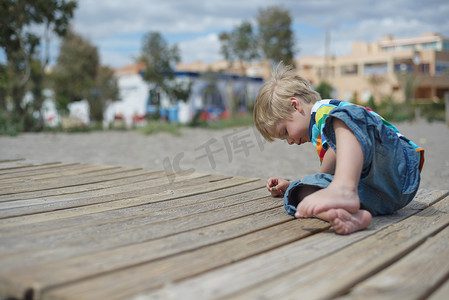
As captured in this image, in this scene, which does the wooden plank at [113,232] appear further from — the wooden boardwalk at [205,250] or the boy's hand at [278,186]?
the boy's hand at [278,186]

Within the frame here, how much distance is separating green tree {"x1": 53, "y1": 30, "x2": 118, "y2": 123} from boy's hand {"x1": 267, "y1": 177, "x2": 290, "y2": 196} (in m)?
20.6

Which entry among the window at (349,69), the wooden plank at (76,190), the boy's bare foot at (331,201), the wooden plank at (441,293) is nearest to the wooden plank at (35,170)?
the wooden plank at (76,190)

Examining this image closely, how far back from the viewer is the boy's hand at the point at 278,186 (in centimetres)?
219

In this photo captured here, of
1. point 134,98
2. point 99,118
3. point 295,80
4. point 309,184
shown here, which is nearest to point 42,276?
point 309,184

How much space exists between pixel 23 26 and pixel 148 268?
38.6 feet

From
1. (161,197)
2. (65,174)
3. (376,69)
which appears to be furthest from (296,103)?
(376,69)

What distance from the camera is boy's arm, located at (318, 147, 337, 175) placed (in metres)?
1.88

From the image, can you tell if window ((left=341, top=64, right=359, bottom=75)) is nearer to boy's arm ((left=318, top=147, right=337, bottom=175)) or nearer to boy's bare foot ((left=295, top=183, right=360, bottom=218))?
boy's arm ((left=318, top=147, right=337, bottom=175))

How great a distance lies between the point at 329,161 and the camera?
6.24 ft

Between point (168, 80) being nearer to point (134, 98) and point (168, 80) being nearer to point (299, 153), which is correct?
point (299, 153)

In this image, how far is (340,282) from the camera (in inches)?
40.5

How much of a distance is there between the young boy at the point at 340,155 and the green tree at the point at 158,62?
13149 millimetres

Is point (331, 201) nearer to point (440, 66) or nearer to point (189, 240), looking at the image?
point (189, 240)

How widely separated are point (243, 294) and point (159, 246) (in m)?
0.43
